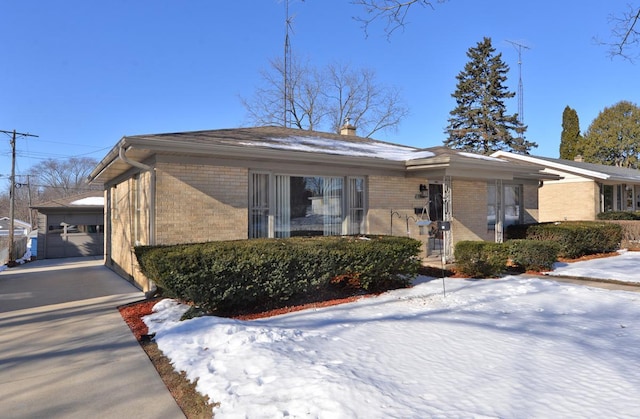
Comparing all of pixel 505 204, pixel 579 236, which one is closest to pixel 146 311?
pixel 505 204

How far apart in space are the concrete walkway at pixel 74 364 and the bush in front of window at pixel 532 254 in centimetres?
852

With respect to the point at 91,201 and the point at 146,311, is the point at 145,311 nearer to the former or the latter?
the point at 146,311

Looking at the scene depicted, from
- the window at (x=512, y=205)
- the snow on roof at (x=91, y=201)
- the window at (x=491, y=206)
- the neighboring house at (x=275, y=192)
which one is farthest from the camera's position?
the snow on roof at (x=91, y=201)

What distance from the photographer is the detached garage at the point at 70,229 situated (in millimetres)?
18578

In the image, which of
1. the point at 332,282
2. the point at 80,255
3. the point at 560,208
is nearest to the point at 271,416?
the point at 332,282

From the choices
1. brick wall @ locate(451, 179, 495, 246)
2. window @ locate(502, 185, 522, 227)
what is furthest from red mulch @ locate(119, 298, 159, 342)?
window @ locate(502, 185, 522, 227)

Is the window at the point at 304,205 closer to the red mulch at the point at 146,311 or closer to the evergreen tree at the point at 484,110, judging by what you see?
the red mulch at the point at 146,311

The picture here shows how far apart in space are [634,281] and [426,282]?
4.45 meters

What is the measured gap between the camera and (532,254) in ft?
32.9

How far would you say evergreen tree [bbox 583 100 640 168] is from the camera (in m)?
39.4

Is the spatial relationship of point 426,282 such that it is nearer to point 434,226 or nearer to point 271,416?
point 434,226

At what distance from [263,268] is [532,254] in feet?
23.2

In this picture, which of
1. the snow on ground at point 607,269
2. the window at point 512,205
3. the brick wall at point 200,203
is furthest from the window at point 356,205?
the window at point 512,205

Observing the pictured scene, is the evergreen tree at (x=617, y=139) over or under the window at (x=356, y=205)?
over
